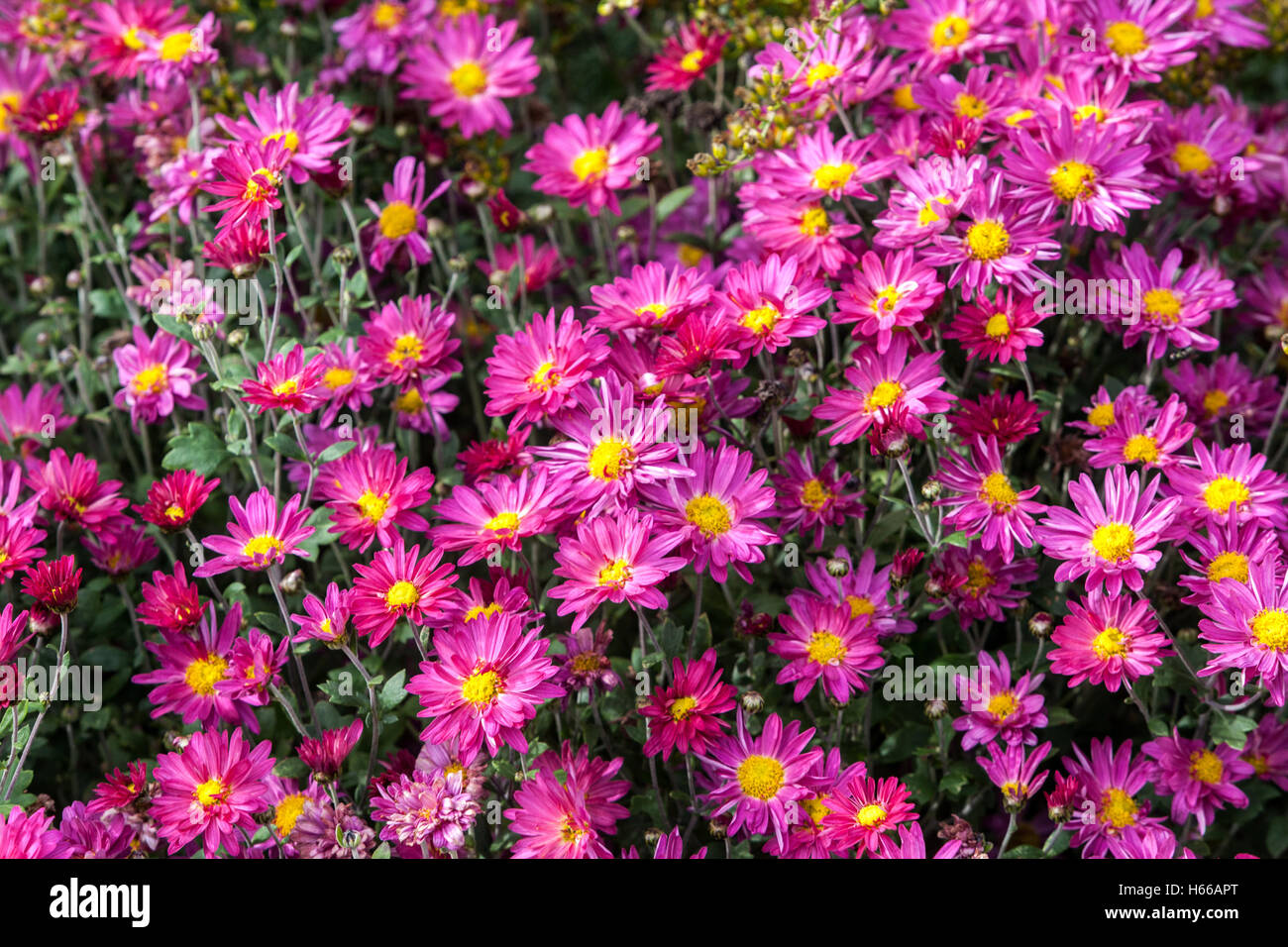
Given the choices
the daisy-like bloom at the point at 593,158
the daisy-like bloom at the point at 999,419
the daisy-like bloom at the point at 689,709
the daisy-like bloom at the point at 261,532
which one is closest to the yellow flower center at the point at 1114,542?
the daisy-like bloom at the point at 999,419

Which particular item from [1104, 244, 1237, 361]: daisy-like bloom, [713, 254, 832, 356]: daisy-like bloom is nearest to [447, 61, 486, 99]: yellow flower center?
[713, 254, 832, 356]: daisy-like bloom

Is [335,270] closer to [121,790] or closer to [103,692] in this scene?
[103,692]

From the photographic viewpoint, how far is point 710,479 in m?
1.94

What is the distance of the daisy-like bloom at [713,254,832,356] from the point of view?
199 centimetres

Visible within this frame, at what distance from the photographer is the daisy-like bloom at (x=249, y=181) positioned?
6.59 ft

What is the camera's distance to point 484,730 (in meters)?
1.77

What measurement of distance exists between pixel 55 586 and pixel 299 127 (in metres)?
0.96

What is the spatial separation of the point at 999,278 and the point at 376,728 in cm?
131

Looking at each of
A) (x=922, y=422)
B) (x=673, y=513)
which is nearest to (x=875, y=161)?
(x=922, y=422)

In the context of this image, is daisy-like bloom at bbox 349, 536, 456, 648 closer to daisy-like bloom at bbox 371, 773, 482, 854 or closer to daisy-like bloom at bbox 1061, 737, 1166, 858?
daisy-like bloom at bbox 371, 773, 482, 854

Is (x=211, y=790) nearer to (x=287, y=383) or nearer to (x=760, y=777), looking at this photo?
(x=287, y=383)

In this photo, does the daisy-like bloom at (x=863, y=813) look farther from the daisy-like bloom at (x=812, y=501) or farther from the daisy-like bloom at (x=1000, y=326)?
the daisy-like bloom at (x=1000, y=326)

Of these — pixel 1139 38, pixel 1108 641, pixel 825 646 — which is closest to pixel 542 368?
pixel 825 646

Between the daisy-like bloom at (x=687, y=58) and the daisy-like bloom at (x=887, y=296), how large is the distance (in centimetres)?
74
